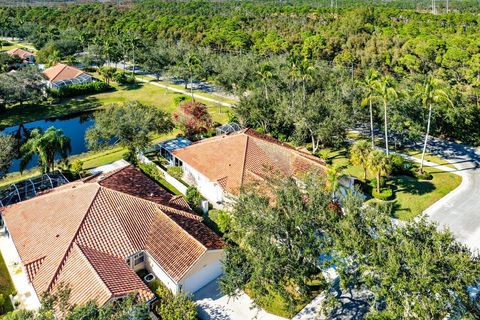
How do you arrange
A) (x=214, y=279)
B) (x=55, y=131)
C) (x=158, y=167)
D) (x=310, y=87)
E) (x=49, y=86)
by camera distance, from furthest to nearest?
(x=49, y=86), (x=310, y=87), (x=158, y=167), (x=55, y=131), (x=214, y=279)

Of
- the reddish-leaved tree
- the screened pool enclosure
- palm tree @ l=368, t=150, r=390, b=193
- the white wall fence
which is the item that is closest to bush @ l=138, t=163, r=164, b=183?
the white wall fence

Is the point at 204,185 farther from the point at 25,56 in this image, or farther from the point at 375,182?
the point at 25,56

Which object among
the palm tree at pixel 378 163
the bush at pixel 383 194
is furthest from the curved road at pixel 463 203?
the palm tree at pixel 378 163

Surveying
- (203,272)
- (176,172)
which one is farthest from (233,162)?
(203,272)

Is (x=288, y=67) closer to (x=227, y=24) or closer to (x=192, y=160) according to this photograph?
(x=192, y=160)

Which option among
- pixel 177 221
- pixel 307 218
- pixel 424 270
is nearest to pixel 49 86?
pixel 177 221

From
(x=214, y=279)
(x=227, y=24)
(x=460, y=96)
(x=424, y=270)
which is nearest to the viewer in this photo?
(x=424, y=270)

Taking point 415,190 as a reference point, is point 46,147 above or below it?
above

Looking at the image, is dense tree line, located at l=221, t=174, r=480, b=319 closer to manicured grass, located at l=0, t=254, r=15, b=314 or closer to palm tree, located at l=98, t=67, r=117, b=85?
manicured grass, located at l=0, t=254, r=15, b=314
